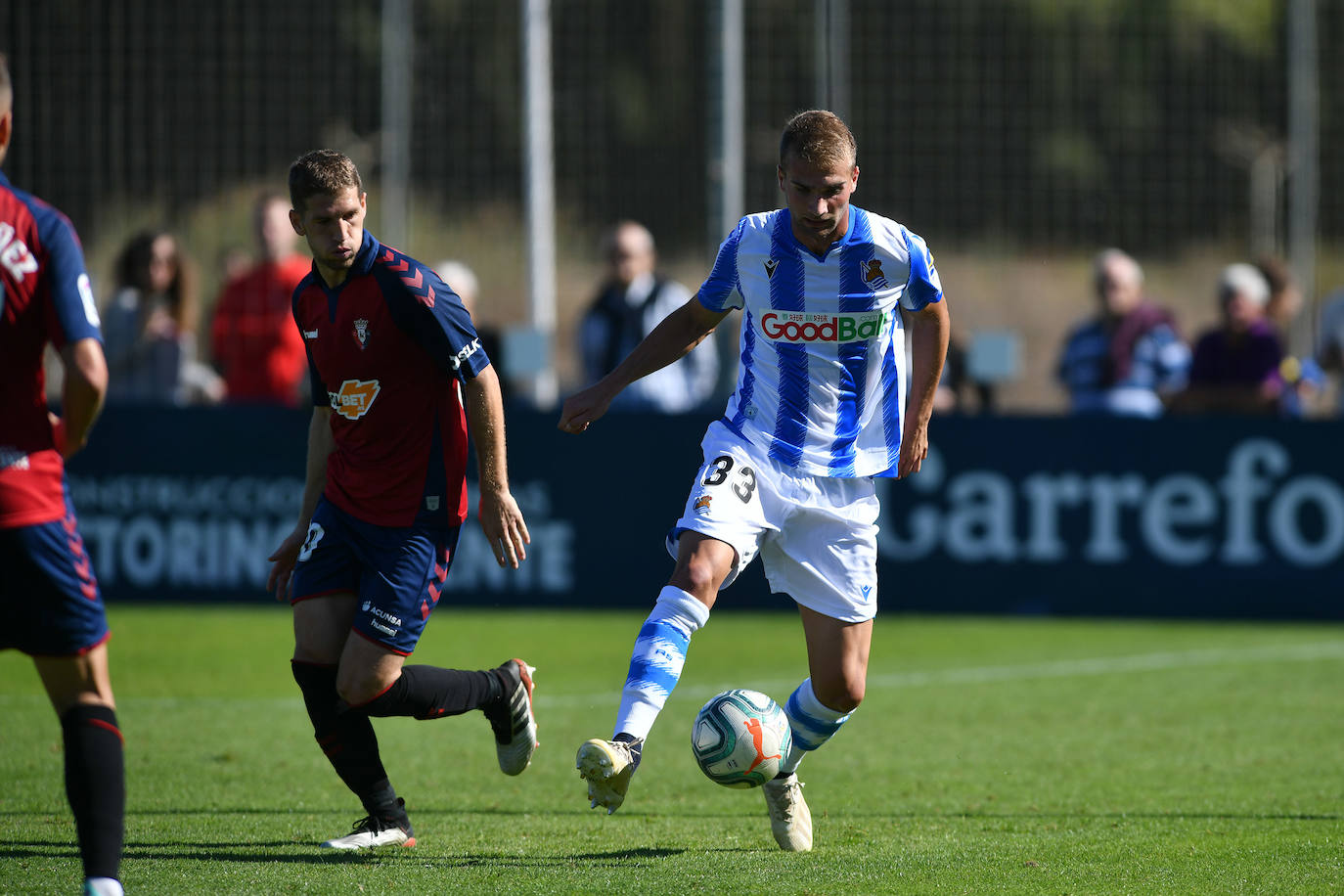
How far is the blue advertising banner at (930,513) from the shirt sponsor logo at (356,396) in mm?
6117

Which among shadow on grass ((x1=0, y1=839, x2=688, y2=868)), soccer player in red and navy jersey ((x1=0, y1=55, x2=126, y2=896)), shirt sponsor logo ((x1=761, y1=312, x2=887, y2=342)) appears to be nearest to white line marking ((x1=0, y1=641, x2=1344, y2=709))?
shadow on grass ((x1=0, y1=839, x2=688, y2=868))

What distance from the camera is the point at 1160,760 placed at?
6906mm

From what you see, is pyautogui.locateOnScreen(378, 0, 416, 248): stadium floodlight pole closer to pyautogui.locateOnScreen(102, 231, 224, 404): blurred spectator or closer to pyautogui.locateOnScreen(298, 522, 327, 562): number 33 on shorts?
pyautogui.locateOnScreen(102, 231, 224, 404): blurred spectator

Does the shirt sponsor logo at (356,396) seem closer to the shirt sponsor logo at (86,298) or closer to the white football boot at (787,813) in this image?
the shirt sponsor logo at (86,298)

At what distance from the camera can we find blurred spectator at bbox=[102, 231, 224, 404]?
1142cm

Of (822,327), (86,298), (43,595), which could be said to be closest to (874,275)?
(822,327)

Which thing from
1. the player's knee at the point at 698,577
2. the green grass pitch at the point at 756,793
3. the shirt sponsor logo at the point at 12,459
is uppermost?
the shirt sponsor logo at the point at 12,459

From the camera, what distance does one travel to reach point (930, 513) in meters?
11.4

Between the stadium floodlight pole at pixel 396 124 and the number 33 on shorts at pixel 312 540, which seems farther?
the stadium floodlight pole at pixel 396 124

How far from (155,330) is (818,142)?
8.19 m

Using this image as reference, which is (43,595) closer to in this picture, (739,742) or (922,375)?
(739,742)

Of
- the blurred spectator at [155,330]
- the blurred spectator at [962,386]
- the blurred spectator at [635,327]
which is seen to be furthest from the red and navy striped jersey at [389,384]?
the blurred spectator at [962,386]

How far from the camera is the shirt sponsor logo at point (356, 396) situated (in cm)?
520

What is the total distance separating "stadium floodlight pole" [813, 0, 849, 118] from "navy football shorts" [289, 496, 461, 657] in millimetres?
7563
